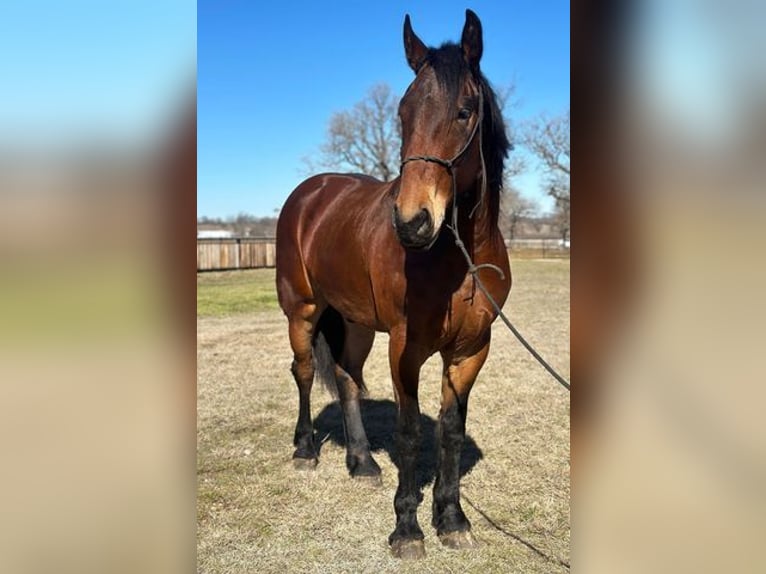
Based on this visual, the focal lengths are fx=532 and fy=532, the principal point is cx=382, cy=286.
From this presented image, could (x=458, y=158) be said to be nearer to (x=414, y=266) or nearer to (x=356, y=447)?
(x=414, y=266)

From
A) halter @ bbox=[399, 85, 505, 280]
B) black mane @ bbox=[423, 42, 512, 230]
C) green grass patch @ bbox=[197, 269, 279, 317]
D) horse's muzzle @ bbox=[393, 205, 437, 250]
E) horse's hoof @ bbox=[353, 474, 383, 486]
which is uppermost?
black mane @ bbox=[423, 42, 512, 230]

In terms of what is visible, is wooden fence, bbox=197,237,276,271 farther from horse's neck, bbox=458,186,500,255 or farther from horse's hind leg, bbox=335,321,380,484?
horse's neck, bbox=458,186,500,255

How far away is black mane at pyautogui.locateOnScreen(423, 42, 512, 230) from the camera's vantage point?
93.2 inches

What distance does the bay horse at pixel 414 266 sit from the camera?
233cm

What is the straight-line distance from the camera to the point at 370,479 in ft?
13.8

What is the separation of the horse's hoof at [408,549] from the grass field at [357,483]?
0.16 feet

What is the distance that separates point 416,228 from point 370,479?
108 inches

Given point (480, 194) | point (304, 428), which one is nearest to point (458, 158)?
point (480, 194)

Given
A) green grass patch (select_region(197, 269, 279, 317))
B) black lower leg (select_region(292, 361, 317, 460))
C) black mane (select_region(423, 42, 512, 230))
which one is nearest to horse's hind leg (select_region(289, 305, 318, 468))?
black lower leg (select_region(292, 361, 317, 460))

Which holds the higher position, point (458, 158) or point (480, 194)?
point (458, 158)
